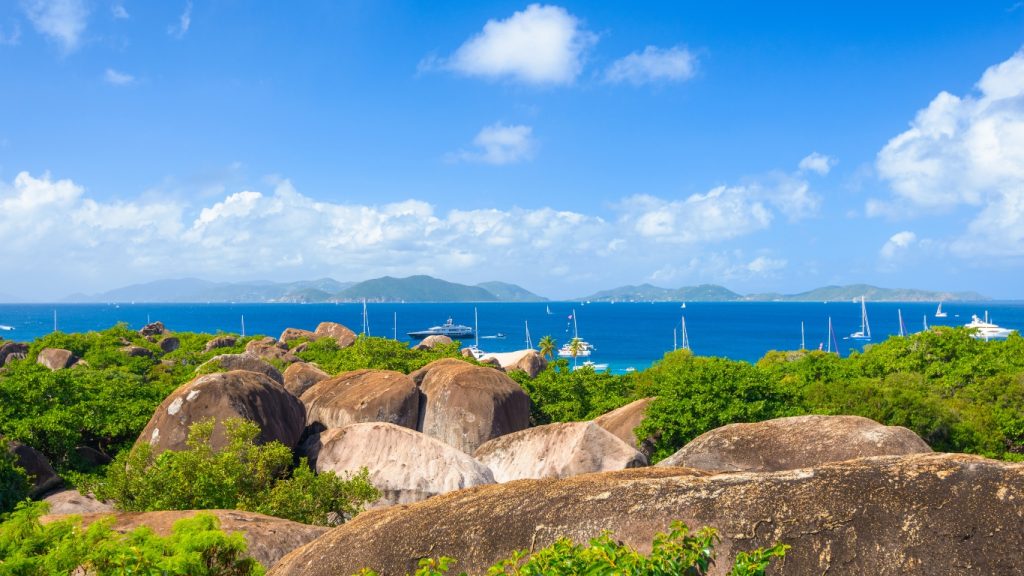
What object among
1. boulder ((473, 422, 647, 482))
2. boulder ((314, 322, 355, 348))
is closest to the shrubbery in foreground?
boulder ((473, 422, 647, 482))

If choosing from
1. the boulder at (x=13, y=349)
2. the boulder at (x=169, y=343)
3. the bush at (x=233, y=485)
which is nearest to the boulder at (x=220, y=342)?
the boulder at (x=169, y=343)

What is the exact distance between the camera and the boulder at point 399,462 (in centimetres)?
1426

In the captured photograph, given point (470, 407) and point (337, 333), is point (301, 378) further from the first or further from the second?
point (337, 333)

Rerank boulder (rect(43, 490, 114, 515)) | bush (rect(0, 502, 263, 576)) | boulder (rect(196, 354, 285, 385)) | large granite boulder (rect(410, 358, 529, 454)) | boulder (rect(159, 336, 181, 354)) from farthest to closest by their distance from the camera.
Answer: boulder (rect(159, 336, 181, 354))
boulder (rect(196, 354, 285, 385))
large granite boulder (rect(410, 358, 529, 454))
boulder (rect(43, 490, 114, 515))
bush (rect(0, 502, 263, 576))

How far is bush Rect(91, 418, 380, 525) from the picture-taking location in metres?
11.9

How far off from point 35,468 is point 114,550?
12.2m

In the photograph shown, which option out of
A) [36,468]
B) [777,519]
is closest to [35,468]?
[36,468]

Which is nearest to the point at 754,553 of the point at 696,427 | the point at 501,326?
the point at 696,427

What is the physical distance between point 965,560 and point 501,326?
625 feet

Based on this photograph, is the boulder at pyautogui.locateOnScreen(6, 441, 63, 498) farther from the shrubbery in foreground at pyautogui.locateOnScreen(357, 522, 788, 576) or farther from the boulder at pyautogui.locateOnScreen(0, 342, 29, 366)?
the boulder at pyautogui.locateOnScreen(0, 342, 29, 366)

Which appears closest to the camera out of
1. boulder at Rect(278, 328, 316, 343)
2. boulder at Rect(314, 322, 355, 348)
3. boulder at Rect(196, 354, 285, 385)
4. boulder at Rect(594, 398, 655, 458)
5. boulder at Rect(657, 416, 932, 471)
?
boulder at Rect(657, 416, 932, 471)

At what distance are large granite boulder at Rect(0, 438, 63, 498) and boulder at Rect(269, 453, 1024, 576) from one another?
12.5 meters

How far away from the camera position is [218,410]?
1533cm

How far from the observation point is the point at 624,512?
611 centimetres
